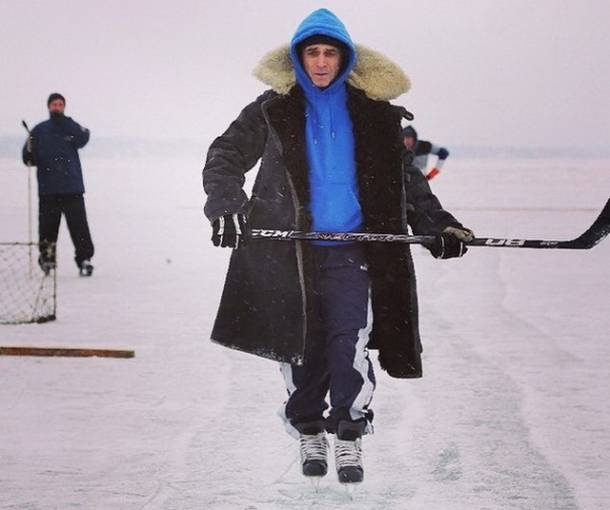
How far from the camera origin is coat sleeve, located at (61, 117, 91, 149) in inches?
416

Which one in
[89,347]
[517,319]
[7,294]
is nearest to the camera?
[89,347]

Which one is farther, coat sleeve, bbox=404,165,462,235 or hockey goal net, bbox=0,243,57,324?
hockey goal net, bbox=0,243,57,324

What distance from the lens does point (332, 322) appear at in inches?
153

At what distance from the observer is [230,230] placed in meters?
3.69

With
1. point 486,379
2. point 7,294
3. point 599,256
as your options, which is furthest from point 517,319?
point 599,256

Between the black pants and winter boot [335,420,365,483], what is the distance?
22.8 feet

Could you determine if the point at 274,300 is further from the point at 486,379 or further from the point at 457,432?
the point at 486,379

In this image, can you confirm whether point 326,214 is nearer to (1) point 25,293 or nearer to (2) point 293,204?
(2) point 293,204

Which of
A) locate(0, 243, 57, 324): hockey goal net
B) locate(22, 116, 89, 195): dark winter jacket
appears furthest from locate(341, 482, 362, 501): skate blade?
locate(22, 116, 89, 195): dark winter jacket

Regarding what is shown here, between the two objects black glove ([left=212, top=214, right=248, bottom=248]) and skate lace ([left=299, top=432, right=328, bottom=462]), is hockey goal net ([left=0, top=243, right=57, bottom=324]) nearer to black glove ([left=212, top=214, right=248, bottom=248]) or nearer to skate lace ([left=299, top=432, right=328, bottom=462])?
skate lace ([left=299, top=432, right=328, bottom=462])

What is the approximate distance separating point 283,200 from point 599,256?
1022 centimetres

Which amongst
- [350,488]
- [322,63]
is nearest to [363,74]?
[322,63]

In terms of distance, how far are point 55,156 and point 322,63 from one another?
7132 millimetres

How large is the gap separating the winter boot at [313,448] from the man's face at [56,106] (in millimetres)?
7022
